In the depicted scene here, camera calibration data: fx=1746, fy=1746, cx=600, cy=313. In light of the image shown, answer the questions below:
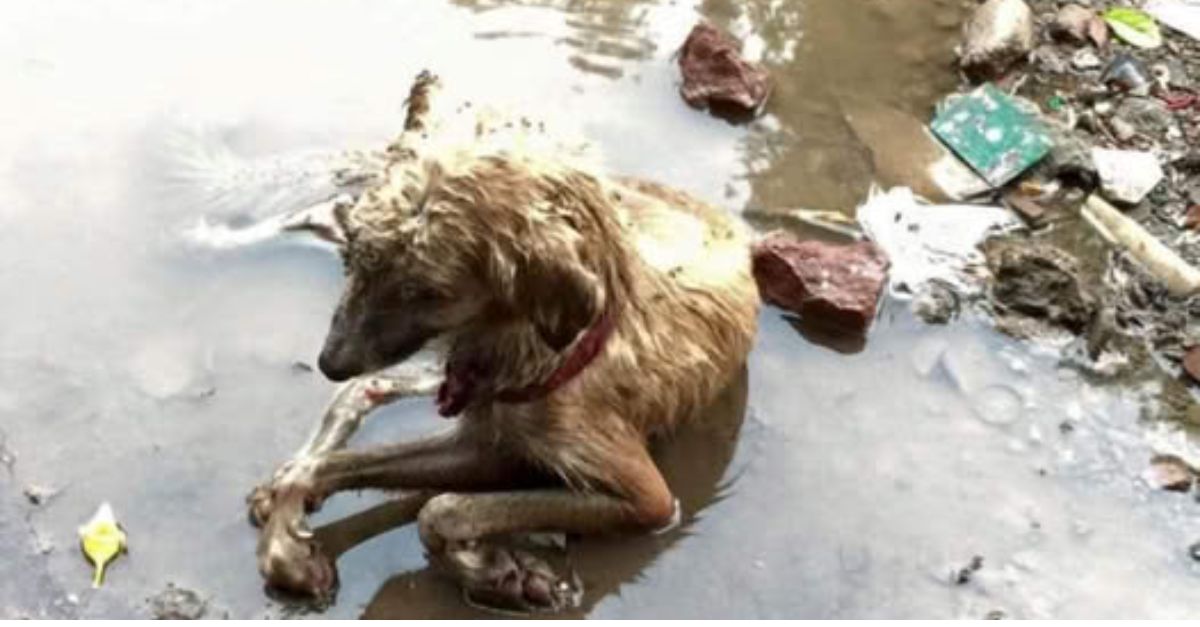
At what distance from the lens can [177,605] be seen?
5.33m

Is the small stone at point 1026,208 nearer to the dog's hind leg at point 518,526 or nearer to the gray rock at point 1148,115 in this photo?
the gray rock at point 1148,115

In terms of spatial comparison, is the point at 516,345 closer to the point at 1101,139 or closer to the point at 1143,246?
the point at 1143,246

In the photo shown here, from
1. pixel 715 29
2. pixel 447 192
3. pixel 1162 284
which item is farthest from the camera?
pixel 715 29

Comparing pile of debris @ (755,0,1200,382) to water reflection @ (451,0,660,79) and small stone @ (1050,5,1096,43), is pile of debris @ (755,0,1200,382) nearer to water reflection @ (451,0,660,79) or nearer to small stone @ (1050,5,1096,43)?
Answer: small stone @ (1050,5,1096,43)

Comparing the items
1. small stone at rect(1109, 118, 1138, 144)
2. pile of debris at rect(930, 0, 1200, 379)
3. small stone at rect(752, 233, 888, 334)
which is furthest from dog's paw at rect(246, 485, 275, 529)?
small stone at rect(1109, 118, 1138, 144)

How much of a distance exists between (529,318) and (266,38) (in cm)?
308

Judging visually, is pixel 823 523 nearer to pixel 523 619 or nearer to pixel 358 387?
pixel 523 619

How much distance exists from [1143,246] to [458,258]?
3106 mm

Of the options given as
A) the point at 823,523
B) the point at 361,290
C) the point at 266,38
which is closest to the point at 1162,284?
the point at 823,523

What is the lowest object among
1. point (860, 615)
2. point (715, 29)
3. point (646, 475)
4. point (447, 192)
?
point (860, 615)

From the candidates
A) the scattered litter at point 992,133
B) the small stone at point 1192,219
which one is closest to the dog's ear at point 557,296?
the scattered litter at point 992,133

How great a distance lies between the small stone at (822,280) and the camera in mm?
6223

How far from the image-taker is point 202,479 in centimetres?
568

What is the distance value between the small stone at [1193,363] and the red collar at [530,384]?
7.40 ft
